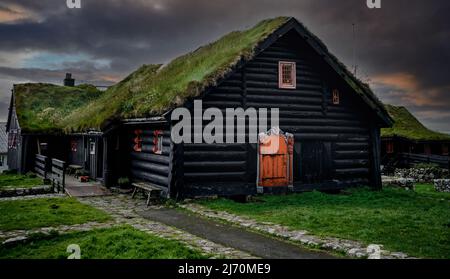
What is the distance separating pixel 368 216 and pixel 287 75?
7459 millimetres

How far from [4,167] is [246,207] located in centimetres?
3418

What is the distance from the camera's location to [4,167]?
39.3 meters

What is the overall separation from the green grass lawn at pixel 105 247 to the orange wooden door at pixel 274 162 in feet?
25.6

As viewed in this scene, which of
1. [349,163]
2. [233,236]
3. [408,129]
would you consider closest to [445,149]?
[408,129]

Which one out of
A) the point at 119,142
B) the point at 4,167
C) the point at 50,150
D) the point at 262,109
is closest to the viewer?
the point at 262,109

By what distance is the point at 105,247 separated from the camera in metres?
8.03

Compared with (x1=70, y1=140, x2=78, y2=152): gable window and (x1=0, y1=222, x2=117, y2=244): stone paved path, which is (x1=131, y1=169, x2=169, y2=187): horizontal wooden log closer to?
(x1=0, y1=222, x2=117, y2=244): stone paved path

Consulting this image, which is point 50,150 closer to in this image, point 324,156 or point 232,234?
point 324,156

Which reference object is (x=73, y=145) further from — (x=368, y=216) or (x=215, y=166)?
(x=368, y=216)

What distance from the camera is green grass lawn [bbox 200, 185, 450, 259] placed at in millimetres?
8938

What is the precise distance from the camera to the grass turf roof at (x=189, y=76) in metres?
14.6

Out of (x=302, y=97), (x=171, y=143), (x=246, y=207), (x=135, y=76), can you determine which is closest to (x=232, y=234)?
(x=246, y=207)

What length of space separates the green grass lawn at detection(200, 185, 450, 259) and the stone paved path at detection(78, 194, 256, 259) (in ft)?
8.26

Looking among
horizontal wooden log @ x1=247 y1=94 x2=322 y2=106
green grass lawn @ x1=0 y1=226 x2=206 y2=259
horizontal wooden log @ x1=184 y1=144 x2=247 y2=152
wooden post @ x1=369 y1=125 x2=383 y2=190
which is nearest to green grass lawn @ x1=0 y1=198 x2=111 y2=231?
green grass lawn @ x1=0 y1=226 x2=206 y2=259
